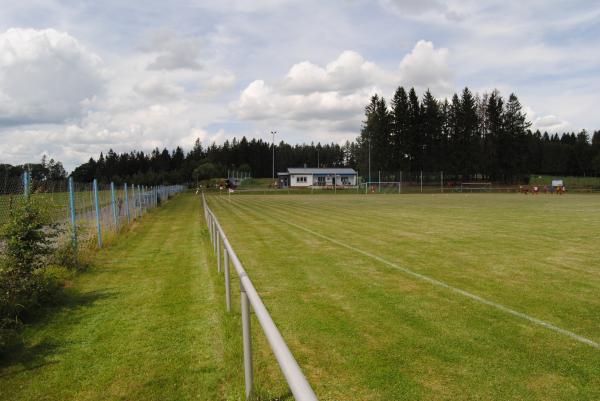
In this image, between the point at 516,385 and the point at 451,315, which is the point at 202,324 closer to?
the point at 451,315

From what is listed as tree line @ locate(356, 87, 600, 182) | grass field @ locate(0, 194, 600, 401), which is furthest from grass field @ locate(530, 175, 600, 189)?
grass field @ locate(0, 194, 600, 401)

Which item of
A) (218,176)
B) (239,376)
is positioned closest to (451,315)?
(239,376)

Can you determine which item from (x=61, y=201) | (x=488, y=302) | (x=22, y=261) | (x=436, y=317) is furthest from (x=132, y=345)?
(x=61, y=201)

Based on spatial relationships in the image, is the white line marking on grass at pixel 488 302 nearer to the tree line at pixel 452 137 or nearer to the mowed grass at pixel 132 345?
the mowed grass at pixel 132 345

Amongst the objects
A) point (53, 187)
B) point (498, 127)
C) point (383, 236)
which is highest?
point (498, 127)

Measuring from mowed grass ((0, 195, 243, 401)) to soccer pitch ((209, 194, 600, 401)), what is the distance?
593 millimetres

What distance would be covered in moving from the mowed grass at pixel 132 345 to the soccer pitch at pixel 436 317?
1.94 ft

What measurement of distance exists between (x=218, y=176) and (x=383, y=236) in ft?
349

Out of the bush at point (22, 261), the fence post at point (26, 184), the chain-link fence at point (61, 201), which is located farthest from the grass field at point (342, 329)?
the fence post at point (26, 184)

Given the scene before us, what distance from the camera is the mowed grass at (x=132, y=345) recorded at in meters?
4.52

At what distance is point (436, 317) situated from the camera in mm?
6426

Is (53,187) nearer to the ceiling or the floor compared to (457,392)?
nearer to the ceiling

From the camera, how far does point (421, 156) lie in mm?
87750

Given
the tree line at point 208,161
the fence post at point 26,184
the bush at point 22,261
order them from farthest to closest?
the tree line at point 208,161
the fence post at point 26,184
the bush at point 22,261
